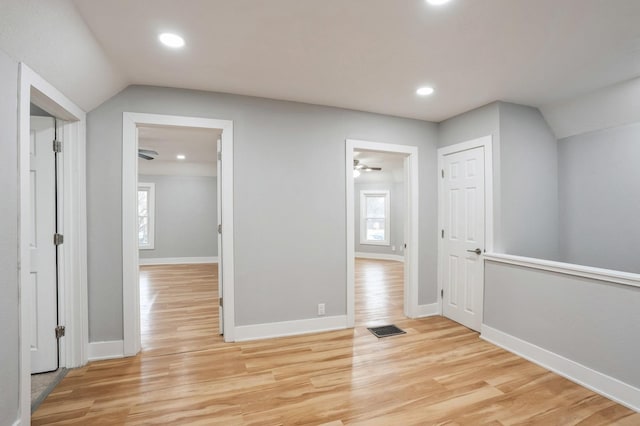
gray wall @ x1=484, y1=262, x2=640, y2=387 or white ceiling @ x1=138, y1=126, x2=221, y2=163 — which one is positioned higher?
white ceiling @ x1=138, y1=126, x2=221, y2=163

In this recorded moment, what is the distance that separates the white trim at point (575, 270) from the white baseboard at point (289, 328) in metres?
1.81

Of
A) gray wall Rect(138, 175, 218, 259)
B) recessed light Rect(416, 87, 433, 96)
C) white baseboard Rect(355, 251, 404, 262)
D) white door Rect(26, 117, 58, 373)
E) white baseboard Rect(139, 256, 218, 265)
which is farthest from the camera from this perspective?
white baseboard Rect(355, 251, 404, 262)

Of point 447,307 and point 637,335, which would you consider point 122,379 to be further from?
point 637,335

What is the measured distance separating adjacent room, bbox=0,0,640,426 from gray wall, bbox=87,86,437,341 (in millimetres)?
21

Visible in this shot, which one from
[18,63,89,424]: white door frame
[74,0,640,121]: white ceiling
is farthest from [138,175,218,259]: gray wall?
[74,0,640,121]: white ceiling

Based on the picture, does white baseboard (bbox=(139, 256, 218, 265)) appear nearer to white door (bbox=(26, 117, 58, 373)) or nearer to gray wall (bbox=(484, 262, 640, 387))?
white door (bbox=(26, 117, 58, 373))

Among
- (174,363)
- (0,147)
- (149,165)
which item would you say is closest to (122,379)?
(174,363)

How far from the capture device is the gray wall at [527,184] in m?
3.00

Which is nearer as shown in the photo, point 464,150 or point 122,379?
point 122,379

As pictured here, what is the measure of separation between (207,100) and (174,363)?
251 centimetres

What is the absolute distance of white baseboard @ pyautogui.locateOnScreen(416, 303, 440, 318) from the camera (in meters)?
3.64

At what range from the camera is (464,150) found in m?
3.36

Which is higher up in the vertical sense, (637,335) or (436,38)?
(436,38)

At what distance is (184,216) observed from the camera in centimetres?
771
